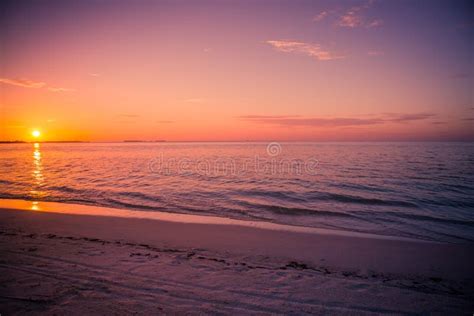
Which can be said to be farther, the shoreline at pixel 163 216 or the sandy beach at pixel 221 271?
the shoreline at pixel 163 216

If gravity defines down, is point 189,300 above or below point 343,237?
above

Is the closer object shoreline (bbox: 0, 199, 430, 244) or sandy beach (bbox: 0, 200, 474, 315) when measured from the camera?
sandy beach (bbox: 0, 200, 474, 315)

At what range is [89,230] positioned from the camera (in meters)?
9.74

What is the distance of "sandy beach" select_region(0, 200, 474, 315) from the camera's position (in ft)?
15.4

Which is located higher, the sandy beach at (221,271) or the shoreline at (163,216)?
the sandy beach at (221,271)

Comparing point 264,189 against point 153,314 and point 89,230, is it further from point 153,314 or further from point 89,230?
point 153,314

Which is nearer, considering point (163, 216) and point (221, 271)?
point (221, 271)

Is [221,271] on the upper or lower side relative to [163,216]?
upper

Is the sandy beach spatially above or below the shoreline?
above

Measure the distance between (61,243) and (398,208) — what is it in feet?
54.6

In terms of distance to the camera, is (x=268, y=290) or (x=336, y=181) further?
(x=336, y=181)

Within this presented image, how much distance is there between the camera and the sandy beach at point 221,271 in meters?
4.71

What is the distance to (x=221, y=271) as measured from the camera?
20.2ft

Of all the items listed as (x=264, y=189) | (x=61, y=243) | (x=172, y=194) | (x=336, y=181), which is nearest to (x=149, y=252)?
(x=61, y=243)
